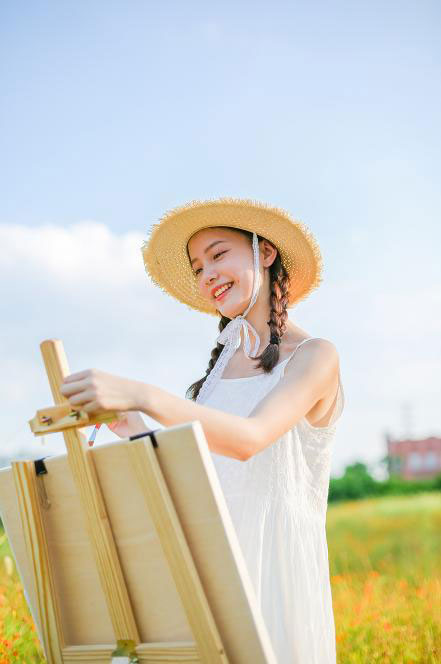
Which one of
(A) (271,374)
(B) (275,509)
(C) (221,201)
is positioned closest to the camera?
(B) (275,509)

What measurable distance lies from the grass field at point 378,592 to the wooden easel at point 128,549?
57.9 inches

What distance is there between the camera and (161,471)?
1.41 m

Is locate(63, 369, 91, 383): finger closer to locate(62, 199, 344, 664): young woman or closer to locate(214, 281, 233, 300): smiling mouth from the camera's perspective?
locate(62, 199, 344, 664): young woman

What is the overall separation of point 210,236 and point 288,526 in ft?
3.60

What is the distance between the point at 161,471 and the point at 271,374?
39.9 inches

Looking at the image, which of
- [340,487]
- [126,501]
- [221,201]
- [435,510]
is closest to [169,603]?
[126,501]

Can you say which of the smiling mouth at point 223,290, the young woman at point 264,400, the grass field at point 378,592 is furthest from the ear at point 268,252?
the grass field at point 378,592

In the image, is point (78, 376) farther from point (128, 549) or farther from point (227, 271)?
point (227, 271)

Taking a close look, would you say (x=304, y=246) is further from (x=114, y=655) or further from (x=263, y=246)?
(x=114, y=655)

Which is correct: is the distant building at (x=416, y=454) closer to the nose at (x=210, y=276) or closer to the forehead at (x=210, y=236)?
the forehead at (x=210, y=236)

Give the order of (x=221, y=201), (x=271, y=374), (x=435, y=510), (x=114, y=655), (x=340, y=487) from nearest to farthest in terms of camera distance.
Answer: (x=114, y=655) → (x=271, y=374) → (x=221, y=201) → (x=435, y=510) → (x=340, y=487)

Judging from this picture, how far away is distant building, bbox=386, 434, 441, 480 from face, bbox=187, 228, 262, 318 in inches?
584

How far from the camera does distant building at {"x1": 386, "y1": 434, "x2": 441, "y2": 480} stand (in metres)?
17.2

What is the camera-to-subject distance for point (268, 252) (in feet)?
8.87
